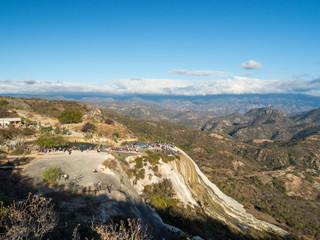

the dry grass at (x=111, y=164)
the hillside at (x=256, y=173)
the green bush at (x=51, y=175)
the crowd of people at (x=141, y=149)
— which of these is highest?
the green bush at (x=51, y=175)

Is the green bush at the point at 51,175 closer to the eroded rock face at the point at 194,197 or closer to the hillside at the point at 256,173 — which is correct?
the hillside at the point at 256,173

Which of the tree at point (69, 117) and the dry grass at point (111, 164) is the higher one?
the tree at point (69, 117)

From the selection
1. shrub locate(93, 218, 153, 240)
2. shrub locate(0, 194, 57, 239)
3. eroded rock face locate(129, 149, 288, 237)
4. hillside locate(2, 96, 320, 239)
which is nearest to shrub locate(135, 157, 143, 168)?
eroded rock face locate(129, 149, 288, 237)

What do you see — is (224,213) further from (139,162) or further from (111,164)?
(111,164)

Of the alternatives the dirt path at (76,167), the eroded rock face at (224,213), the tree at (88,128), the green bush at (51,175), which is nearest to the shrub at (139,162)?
the dirt path at (76,167)

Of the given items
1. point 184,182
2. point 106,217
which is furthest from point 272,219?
point 106,217

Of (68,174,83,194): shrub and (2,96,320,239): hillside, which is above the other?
(68,174,83,194): shrub

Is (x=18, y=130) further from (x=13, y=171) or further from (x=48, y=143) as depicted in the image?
(x=13, y=171)

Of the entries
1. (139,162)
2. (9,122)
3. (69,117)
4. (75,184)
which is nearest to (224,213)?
(139,162)

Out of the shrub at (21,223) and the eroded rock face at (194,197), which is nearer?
the shrub at (21,223)

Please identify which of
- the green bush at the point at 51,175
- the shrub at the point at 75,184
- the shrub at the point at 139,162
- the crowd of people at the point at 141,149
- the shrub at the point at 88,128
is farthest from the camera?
the shrub at the point at 88,128

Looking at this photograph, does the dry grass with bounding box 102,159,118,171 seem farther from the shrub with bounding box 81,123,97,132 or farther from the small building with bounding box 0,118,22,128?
the small building with bounding box 0,118,22,128
